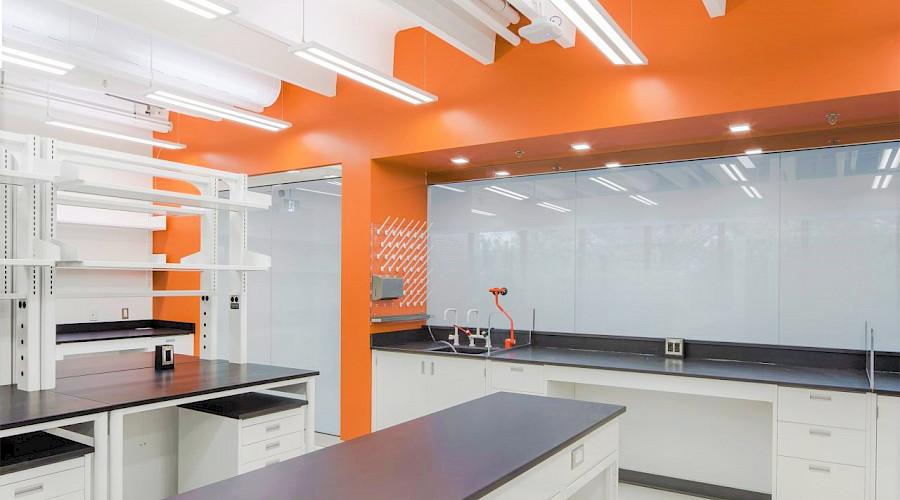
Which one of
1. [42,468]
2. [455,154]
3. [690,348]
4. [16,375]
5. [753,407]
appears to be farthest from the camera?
[455,154]

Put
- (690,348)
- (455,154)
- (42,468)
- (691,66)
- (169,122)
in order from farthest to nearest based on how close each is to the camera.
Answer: (169,122)
(455,154)
(690,348)
(691,66)
(42,468)

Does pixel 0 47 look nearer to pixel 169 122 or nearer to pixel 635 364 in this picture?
pixel 169 122

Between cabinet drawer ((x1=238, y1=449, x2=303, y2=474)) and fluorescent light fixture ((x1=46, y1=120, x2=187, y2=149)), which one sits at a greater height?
fluorescent light fixture ((x1=46, y1=120, x2=187, y2=149))

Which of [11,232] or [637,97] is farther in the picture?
[637,97]

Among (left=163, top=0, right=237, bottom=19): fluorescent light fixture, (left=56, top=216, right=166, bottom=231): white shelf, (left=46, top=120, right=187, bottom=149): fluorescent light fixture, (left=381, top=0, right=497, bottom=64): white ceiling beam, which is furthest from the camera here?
(left=56, top=216, right=166, bottom=231): white shelf

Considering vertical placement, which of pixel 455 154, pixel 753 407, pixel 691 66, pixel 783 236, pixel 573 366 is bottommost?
pixel 753 407

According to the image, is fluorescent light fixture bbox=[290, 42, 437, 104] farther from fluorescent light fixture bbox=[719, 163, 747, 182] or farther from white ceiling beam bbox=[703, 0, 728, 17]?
fluorescent light fixture bbox=[719, 163, 747, 182]

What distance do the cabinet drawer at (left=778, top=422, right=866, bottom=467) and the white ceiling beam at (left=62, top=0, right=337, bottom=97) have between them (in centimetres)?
407

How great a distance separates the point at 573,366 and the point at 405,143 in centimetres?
222

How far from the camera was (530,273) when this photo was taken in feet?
16.0

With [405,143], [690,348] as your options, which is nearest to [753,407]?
[690,348]

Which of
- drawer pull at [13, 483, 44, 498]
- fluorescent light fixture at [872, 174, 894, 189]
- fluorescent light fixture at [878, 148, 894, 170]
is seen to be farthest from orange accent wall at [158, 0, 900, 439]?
drawer pull at [13, 483, 44, 498]

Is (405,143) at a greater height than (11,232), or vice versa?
(405,143)

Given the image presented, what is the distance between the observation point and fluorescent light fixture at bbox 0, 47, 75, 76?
3.22 meters
